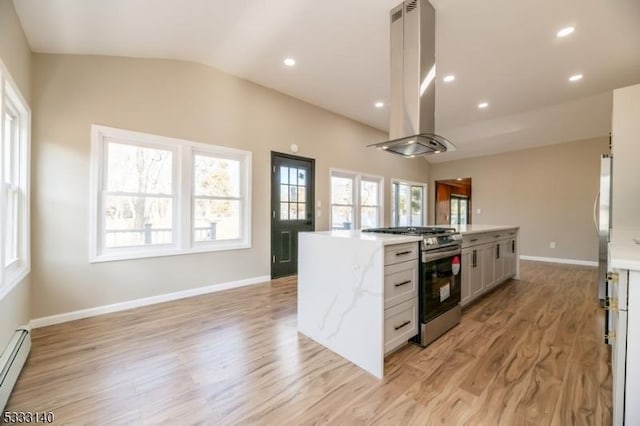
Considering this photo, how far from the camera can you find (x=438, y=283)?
2.31 metres

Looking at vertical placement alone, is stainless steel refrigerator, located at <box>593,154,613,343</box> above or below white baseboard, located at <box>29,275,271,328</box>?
above

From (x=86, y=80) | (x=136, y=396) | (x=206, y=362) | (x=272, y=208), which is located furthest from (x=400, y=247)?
(x=86, y=80)

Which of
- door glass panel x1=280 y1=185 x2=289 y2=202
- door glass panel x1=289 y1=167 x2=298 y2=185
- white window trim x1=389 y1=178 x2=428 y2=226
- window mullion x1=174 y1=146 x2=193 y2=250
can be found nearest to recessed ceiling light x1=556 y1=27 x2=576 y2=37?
door glass panel x1=289 y1=167 x2=298 y2=185

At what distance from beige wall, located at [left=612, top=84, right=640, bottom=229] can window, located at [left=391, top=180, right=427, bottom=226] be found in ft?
14.0

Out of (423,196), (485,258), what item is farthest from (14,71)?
(423,196)

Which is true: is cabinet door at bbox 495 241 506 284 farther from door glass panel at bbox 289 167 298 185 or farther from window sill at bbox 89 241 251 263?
window sill at bbox 89 241 251 263

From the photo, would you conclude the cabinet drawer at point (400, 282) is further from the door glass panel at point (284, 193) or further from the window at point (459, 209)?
the window at point (459, 209)

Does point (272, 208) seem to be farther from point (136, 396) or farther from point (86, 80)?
point (136, 396)

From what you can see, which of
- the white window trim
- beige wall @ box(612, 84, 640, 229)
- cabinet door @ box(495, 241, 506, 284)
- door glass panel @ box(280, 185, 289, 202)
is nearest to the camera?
beige wall @ box(612, 84, 640, 229)

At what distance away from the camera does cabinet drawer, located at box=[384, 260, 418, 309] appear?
187 centimetres

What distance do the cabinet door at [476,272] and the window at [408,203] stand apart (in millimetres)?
3481

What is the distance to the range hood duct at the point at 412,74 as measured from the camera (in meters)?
2.46

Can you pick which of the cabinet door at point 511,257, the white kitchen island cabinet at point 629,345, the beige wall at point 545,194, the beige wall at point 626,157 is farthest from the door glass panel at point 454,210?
the white kitchen island cabinet at point 629,345

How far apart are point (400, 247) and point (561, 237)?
5950 mm
